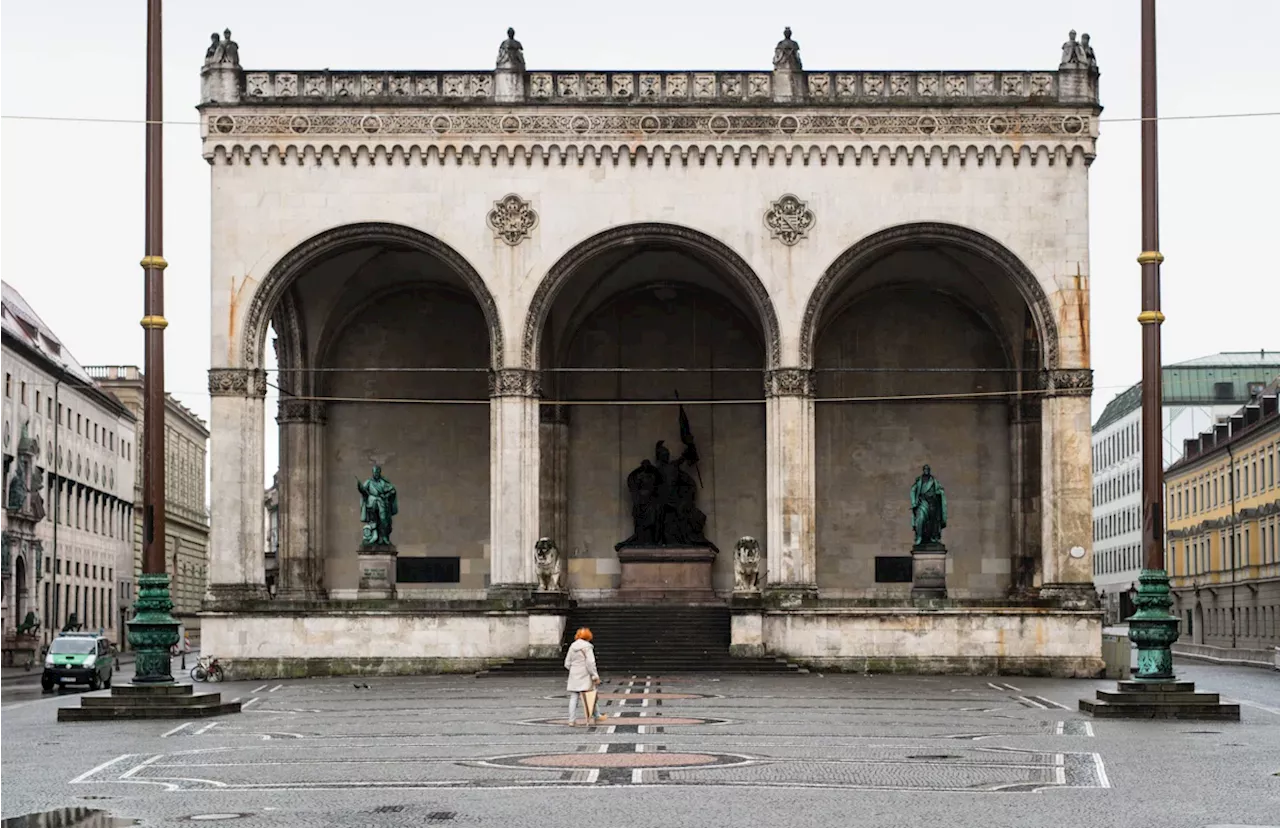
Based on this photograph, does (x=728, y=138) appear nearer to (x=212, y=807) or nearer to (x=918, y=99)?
(x=918, y=99)

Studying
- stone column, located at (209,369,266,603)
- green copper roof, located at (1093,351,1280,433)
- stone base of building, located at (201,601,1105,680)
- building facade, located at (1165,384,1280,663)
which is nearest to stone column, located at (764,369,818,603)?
stone base of building, located at (201,601,1105,680)

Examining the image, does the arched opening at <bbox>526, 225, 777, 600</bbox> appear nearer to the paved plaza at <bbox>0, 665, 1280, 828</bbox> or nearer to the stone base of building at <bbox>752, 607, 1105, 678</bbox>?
the stone base of building at <bbox>752, 607, 1105, 678</bbox>

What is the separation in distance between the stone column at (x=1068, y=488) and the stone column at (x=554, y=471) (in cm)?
1255

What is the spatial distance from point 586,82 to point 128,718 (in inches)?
811

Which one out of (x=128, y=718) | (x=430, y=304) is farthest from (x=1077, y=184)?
(x=128, y=718)

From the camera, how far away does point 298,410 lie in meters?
50.0

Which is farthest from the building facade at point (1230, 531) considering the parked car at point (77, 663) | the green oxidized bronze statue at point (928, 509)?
the parked car at point (77, 663)

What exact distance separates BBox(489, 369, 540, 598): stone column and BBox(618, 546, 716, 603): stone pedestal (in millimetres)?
6216

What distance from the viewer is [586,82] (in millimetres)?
44594

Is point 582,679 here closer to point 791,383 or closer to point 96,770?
point 96,770

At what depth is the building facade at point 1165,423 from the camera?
375 ft

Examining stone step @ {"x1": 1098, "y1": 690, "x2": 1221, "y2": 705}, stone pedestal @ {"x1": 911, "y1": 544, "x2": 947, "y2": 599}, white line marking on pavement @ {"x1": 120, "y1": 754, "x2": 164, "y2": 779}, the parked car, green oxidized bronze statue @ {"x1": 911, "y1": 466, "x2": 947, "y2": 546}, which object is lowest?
the parked car

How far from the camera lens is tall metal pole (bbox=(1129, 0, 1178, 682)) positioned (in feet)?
92.5

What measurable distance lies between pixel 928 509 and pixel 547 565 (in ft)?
29.9
